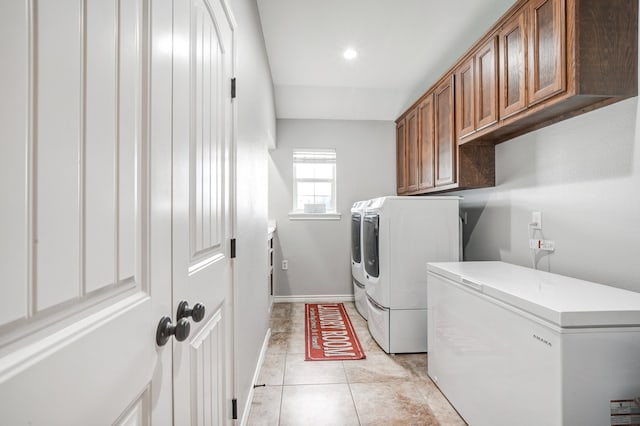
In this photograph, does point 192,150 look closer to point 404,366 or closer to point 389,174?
point 404,366

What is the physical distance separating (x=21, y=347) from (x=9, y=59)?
32 centimetres

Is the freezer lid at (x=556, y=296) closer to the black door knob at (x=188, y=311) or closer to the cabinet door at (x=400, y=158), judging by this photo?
the black door knob at (x=188, y=311)

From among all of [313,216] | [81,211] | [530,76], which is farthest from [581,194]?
[313,216]

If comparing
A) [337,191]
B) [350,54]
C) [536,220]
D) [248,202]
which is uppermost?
[350,54]

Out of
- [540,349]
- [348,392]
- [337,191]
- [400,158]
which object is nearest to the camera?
[540,349]

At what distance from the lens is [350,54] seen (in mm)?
2838

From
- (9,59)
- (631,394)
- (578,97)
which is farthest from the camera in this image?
(578,97)

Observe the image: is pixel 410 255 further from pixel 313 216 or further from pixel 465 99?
pixel 313 216

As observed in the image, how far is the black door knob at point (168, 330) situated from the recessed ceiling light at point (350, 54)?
9.08 ft

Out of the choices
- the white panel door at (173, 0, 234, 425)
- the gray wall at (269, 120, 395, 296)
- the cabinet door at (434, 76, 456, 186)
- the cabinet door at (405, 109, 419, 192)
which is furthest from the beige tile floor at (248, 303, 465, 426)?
the cabinet door at (405, 109, 419, 192)

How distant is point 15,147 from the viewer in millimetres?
334

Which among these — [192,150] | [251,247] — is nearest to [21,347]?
[192,150]

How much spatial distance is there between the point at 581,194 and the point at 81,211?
2.20 metres

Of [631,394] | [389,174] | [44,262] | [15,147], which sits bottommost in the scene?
[631,394]
